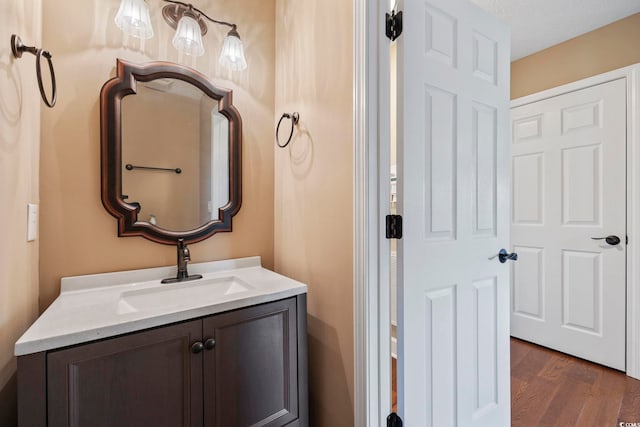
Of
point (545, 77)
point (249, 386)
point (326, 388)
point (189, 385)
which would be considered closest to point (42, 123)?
point (189, 385)

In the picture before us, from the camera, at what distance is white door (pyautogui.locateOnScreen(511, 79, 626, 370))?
2.06 meters

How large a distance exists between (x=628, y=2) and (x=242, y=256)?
3.05 metres

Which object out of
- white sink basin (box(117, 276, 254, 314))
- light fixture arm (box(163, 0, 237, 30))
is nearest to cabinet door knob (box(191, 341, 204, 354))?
white sink basin (box(117, 276, 254, 314))

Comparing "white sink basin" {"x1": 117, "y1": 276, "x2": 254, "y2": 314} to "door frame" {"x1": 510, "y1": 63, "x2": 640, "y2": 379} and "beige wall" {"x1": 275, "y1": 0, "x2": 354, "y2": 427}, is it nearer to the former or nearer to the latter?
"beige wall" {"x1": 275, "y1": 0, "x2": 354, "y2": 427}

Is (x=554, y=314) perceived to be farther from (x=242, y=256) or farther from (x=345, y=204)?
(x=242, y=256)

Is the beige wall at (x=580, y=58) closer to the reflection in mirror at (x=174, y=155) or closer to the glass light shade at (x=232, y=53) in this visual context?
the glass light shade at (x=232, y=53)

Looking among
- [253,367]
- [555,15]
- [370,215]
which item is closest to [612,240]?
[555,15]

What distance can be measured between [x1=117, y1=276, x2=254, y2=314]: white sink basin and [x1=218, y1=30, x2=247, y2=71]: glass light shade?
1.11 meters

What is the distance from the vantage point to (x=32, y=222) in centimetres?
102

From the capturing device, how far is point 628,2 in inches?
75.5

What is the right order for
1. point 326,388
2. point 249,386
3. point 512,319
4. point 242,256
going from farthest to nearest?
1. point 512,319
2. point 242,256
3. point 326,388
4. point 249,386

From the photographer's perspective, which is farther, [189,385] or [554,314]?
[554,314]

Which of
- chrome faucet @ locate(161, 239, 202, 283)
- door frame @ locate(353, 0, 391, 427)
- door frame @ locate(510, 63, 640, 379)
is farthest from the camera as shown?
door frame @ locate(510, 63, 640, 379)

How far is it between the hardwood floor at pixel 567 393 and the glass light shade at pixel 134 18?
91.9 inches
